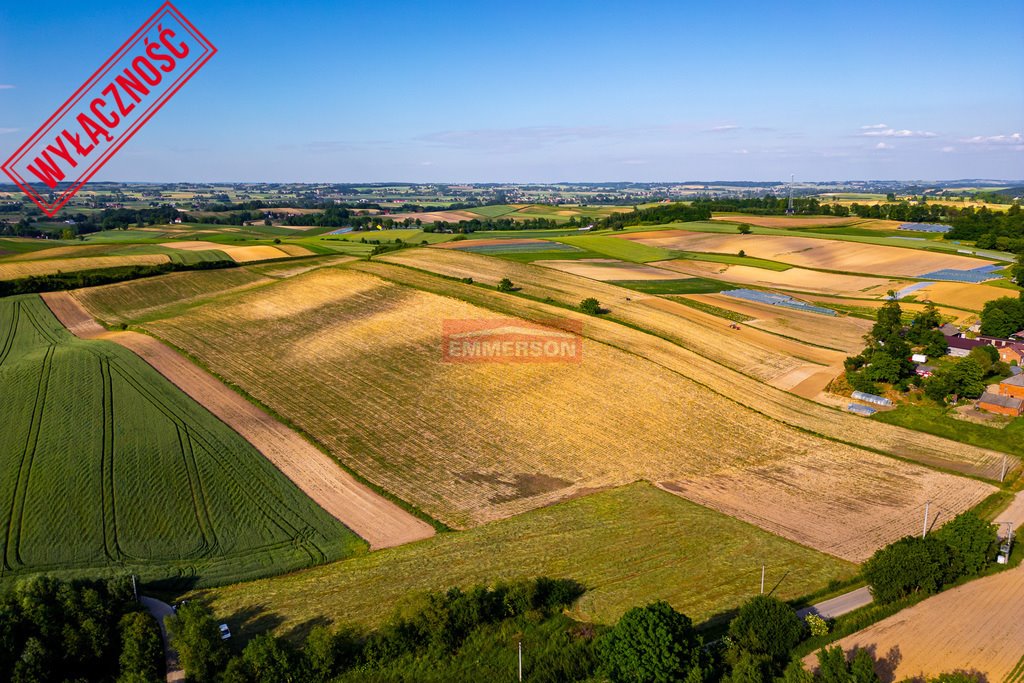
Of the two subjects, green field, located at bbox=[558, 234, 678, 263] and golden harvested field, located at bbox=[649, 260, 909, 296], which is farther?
green field, located at bbox=[558, 234, 678, 263]

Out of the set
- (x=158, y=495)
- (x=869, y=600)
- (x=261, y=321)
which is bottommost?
(x=869, y=600)

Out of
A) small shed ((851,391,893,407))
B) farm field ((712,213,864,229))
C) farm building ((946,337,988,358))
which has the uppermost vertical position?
farm field ((712,213,864,229))

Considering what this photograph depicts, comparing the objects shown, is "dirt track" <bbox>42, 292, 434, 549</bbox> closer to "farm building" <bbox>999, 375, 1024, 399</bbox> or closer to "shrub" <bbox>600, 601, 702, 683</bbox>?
"shrub" <bbox>600, 601, 702, 683</bbox>

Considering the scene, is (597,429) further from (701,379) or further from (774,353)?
(774,353)

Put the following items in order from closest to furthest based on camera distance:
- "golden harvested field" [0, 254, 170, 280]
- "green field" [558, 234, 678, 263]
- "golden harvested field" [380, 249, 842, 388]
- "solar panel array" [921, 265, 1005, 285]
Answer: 1. "golden harvested field" [380, 249, 842, 388]
2. "golden harvested field" [0, 254, 170, 280]
3. "solar panel array" [921, 265, 1005, 285]
4. "green field" [558, 234, 678, 263]

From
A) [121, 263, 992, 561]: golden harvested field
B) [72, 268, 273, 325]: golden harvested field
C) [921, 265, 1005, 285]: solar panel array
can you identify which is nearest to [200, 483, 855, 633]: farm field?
[121, 263, 992, 561]: golden harvested field

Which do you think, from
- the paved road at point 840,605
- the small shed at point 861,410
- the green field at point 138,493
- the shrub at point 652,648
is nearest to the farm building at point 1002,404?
the small shed at point 861,410

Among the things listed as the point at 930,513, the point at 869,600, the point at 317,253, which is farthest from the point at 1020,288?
the point at 317,253

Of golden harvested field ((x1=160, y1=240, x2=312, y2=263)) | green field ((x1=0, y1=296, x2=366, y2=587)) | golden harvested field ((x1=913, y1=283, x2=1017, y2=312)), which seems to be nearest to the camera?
green field ((x1=0, y1=296, x2=366, y2=587))
